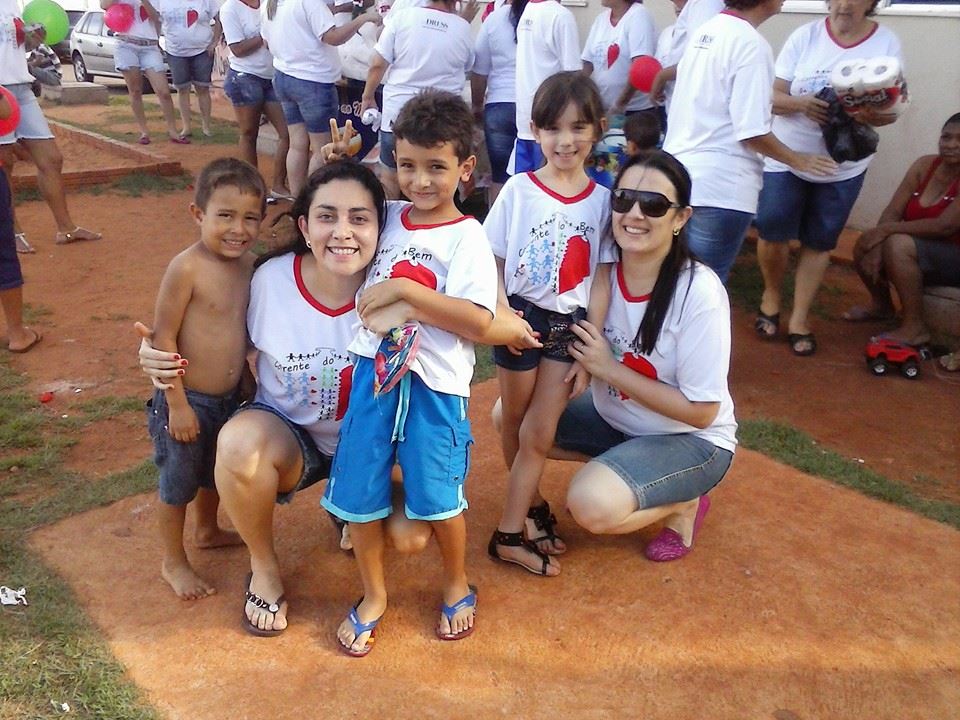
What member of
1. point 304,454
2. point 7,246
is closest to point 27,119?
point 7,246

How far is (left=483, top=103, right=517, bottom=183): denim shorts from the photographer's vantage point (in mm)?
6199

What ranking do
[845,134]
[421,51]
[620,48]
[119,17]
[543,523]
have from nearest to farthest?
[543,523] < [845,134] < [620,48] < [421,51] < [119,17]

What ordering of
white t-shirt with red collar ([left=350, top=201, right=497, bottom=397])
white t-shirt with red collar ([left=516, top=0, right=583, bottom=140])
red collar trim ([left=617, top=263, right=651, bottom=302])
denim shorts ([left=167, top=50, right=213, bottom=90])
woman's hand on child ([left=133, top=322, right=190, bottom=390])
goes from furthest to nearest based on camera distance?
denim shorts ([left=167, top=50, right=213, bottom=90]) < white t-shirt with red collar ([left=516, top=0, right=583, bottom=140]) < red collar trim ([left=617, top=263, right=651, bottom=302]) < woman's hand on child ([left=133, top=322, right=190, bottom=390]) < white t-shirt with red collar ([left=350, top=201, right=497, bottom=397])

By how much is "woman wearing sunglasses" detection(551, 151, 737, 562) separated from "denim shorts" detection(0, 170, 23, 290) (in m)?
3.33

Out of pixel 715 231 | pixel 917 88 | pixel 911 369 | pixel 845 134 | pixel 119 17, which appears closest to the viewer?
pixel 715 231

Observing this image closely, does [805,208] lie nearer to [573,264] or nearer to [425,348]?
[573,264]

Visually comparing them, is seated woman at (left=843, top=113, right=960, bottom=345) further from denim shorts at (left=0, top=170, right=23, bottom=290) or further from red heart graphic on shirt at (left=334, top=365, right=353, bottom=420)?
denim shorts at (left=0, top=170, right=23, bottom=290)

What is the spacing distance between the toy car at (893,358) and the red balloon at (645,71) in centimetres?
212

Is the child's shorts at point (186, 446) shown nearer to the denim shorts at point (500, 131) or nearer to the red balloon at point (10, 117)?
the red balloon at point (10, 117)

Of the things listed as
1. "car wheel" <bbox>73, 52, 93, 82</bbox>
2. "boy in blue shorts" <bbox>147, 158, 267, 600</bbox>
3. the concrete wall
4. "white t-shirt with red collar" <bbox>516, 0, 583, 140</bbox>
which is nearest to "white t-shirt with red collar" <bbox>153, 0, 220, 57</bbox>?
"white t-shirt with red collar" <bbox>516, 0, 583, 140</bbox>

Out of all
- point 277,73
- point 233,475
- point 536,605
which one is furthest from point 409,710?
point 277,73

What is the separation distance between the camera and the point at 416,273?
2393 millimetres

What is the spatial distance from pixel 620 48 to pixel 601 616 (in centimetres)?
416

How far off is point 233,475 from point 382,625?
2.16ft
